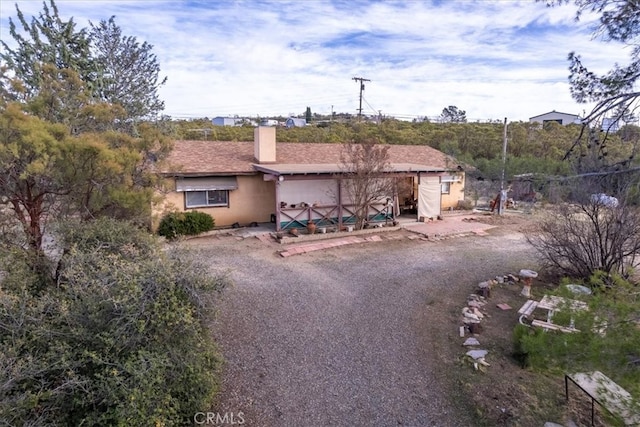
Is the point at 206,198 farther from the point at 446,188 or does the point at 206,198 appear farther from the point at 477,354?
the point at 446,188

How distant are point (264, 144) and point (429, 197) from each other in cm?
865

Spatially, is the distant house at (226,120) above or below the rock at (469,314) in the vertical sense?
above

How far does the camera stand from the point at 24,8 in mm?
17875

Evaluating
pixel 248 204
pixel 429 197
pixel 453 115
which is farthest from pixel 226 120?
pixel 429 197

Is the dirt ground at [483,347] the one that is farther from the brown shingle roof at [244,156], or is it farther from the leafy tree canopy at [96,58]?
the leafy tree canopy at [96,58]

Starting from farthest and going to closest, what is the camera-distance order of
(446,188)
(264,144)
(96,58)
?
(446,188), (96,58), (264,144)

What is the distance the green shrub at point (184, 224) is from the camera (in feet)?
49.1

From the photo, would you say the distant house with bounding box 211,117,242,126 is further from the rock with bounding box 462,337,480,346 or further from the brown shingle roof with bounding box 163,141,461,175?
the rock with bounding box 462,337,480,346

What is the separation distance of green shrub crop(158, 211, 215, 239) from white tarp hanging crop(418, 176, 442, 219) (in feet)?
33.4

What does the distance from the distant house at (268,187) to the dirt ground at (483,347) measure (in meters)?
2.62

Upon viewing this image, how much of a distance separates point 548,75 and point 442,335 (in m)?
6.99

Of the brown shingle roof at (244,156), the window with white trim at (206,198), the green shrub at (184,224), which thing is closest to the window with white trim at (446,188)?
the brown shingle roof at (244,156)

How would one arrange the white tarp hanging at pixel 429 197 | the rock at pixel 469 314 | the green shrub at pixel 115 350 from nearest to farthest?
the green shrub at pixel 115 350
the rock at pixel 469 314
the white tarp hanging at pixel 429 197

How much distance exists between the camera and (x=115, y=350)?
4848mm
